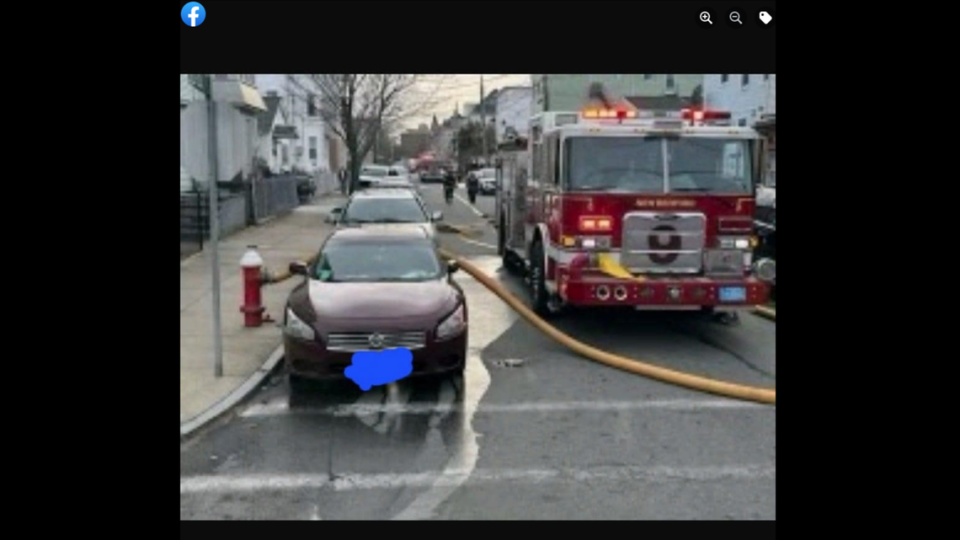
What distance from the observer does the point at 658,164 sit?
7961 mm

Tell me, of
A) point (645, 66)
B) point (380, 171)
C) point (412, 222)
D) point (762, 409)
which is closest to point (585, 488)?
point (762, 409)

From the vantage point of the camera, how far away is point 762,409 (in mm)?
6004

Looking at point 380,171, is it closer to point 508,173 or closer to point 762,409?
point 508,173

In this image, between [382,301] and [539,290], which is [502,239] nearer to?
[539,290]

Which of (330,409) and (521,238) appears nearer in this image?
(330,409)

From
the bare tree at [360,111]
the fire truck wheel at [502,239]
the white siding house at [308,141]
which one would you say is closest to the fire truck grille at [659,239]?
the fire truck wheel at [502,239]

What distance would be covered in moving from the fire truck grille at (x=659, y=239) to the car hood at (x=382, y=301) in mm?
1948

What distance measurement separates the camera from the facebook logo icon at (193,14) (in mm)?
1722

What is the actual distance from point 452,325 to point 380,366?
25.8 inches

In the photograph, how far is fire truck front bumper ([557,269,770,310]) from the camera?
762cm

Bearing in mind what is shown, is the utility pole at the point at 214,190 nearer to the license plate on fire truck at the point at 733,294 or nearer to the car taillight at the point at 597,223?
the car taillight at the point at 597,223

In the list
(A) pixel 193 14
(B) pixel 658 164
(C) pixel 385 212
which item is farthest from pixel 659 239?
(A) pixel 193 14

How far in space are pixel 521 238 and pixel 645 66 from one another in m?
9.40

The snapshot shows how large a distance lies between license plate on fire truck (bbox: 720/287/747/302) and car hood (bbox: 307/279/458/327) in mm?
2688
